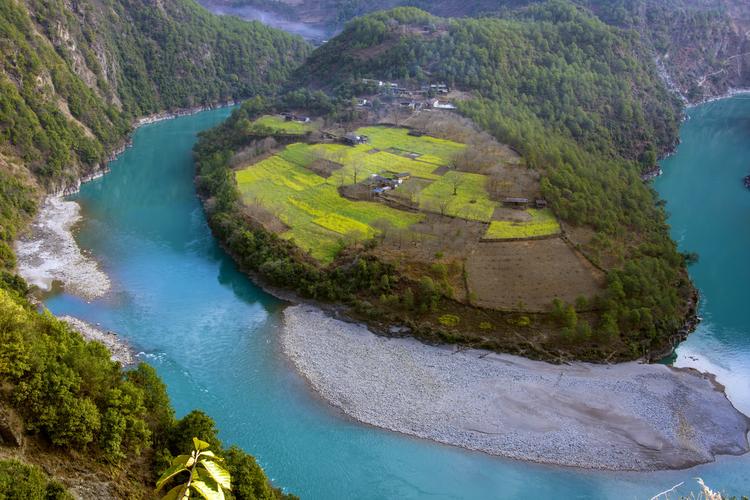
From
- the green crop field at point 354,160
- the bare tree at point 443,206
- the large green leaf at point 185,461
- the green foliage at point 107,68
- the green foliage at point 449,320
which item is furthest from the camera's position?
the green foliage at point 107,68

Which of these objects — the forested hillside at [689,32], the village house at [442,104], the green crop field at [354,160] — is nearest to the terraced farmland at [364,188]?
the green crop field at [354,160]

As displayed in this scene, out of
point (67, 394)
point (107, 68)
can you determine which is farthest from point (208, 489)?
point (107, 68)

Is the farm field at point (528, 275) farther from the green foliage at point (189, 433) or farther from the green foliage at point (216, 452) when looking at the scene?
the green foliage at point (189, 433)

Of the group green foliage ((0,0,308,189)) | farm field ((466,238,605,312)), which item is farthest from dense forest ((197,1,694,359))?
green foliage ((0,0,308,189))

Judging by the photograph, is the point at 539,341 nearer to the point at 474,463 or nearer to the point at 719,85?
the point at 474,463

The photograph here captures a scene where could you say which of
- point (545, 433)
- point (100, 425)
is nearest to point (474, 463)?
point (545, 433)

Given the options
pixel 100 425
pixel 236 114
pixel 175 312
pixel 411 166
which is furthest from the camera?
pixel 236 114
